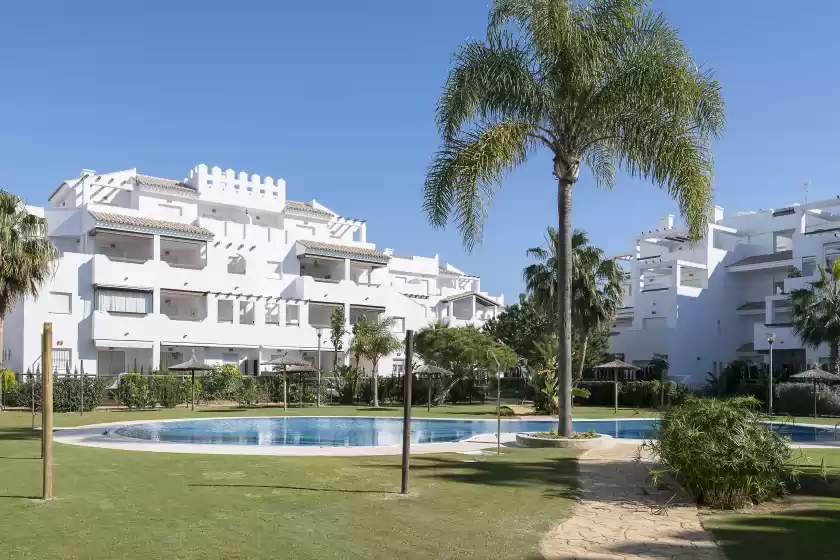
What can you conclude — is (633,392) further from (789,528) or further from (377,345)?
(789,528)

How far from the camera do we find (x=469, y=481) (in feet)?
41.3

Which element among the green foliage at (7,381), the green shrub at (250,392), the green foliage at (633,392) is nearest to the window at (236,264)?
the green shrub at (250,392)

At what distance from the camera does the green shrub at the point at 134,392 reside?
35562 mm

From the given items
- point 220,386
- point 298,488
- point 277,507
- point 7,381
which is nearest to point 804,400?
point 220,386

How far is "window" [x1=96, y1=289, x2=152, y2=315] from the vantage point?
4234cm

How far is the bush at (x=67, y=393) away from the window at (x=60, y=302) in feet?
22.8

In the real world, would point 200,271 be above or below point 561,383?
above

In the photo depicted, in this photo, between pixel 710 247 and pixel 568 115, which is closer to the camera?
pixel 568 115

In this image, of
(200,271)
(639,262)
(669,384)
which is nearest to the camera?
(669,384)

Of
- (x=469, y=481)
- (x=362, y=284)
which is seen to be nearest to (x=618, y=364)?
(x=362, y=284)

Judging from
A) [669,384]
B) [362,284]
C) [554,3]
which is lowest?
[669,384]

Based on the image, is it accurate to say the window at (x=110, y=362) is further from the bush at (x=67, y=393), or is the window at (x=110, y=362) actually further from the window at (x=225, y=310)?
the bush at (x=67, y=393)

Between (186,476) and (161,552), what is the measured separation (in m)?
5.29

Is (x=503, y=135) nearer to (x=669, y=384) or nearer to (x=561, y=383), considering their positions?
(x=561, y=383)
